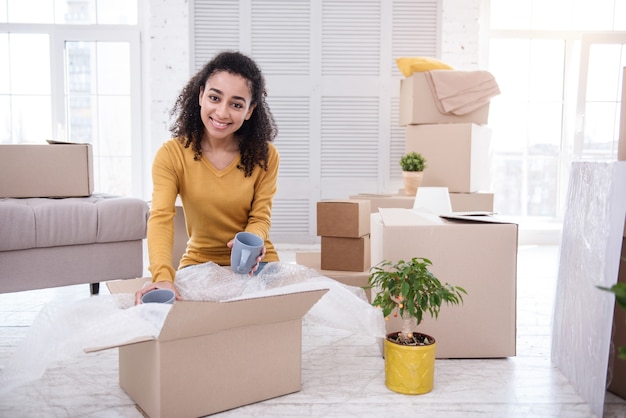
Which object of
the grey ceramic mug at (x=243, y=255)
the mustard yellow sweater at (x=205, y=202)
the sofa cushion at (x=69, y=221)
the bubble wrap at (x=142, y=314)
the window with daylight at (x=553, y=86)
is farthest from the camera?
the window with daylight at (x=553, y=86)

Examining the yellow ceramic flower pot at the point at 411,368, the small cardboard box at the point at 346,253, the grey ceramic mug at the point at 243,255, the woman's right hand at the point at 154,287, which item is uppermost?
the grey ceramic mug at the point at 243,255

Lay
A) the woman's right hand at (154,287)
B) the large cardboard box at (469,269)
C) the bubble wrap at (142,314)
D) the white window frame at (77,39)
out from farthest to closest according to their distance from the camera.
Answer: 1. the white window frame at (77,39)
2. the large cardboard box at (469,269)
3. the woman's right hand at (154,287)
4. the bubble wrap at (142,314)

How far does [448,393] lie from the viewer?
146cm

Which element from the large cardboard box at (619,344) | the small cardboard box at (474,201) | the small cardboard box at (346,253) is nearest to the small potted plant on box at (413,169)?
the small cardboard box at (474,201)

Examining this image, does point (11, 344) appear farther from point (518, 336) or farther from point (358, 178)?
point (358, 178)

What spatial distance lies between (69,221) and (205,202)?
92cm

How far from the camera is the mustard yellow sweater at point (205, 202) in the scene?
153cm

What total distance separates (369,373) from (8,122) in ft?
11.7

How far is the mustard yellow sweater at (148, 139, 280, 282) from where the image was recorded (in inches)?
60.2

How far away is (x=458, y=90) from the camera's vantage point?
10.1 feet

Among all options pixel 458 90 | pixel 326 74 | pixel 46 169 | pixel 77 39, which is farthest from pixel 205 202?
pixel 77 39

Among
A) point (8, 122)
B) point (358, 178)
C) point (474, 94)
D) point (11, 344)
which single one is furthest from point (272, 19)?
point (11, 344)

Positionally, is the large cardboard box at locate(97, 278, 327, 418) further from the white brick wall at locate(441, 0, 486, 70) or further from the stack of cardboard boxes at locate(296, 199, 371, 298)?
the white brick wall at locate(441, 0, 486, 70)

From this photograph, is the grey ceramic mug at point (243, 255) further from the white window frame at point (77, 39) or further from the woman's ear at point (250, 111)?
the white window frame at point (77, 39)
